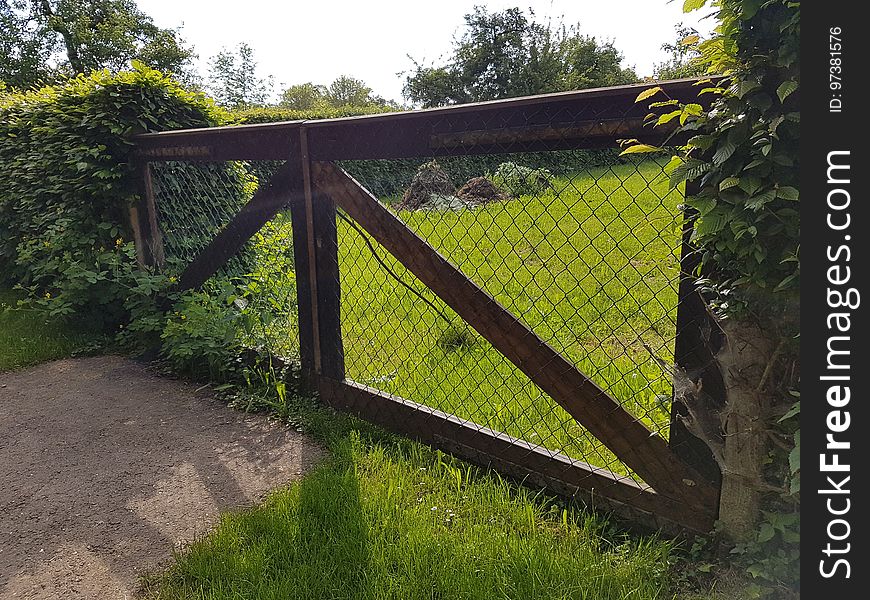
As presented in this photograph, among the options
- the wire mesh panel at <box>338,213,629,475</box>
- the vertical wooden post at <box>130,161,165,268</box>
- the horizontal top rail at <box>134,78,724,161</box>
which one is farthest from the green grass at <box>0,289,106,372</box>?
the horizontal top rail at <box>134,78,724,161</box>

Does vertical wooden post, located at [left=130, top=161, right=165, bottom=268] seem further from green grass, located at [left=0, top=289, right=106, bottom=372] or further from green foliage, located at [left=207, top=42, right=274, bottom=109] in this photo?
green foliage, located at [left=207, top=42, right=274, bottom=109]

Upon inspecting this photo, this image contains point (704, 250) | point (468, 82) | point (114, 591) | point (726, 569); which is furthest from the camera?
point (468, 82)

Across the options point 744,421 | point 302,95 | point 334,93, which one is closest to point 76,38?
point 302,95

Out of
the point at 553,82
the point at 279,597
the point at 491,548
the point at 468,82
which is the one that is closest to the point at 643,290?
the point at 491,548

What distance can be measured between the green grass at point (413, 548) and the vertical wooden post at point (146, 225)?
258cm

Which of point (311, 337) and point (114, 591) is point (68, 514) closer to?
point (114, 591)

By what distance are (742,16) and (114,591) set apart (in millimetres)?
2409

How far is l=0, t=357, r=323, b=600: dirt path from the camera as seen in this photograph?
1.94 m

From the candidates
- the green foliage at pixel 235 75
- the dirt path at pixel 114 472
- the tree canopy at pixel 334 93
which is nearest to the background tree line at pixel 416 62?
the green foliage at pixel 235 75

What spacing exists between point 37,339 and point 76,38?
1161 inches

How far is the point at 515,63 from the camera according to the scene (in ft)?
73.4

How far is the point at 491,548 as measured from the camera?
1815 millimetres

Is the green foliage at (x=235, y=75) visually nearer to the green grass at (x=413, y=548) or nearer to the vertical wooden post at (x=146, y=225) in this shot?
the vertical wooden post at (x=146, y=225)

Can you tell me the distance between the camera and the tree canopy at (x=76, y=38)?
84.7ft
